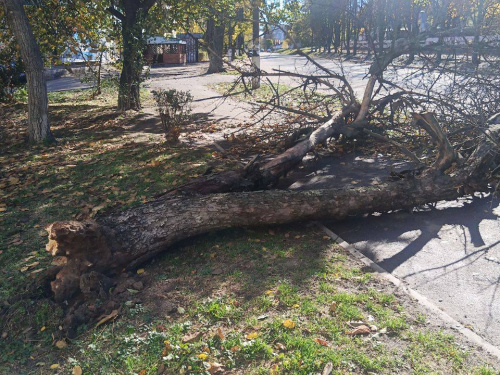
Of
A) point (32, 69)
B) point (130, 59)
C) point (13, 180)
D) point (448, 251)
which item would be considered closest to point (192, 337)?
point (448, 251)

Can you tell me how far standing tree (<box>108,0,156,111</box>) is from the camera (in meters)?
14.0

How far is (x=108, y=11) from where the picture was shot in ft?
45.4

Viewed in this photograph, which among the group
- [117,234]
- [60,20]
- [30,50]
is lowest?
[117,234]

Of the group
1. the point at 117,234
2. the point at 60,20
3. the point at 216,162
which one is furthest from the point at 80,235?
the point at 60,20

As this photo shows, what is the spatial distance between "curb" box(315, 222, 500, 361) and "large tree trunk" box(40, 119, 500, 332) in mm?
617

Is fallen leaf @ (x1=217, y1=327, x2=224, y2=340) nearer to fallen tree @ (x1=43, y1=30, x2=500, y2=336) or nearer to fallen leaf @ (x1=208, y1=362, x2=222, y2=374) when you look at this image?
fallen leaf @ (x1=208, y1=362, x2=222, y2=374)

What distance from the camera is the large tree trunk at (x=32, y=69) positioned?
32.6 ft

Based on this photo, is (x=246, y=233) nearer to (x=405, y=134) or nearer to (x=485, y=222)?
(x=485, y=222)

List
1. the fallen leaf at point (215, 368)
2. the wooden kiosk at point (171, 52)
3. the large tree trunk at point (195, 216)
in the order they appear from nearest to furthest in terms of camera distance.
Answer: the fallen leaf at point (215, 368) → the large tree trunk at point (195, 216) → the wooden kiosk at point (171, 52)

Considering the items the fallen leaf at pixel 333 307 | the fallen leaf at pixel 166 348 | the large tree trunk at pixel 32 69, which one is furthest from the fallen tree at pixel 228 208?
the large tree trunk at pixel 32 69

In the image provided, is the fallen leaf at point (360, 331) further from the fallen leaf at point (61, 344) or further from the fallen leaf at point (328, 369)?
the fallen leaf at point (61, 344)

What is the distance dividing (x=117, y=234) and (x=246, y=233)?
5.17 feet

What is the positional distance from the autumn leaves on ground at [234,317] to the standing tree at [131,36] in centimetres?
874

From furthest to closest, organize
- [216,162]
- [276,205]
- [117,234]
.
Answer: [216,162]
[276,205]
[117,234]
